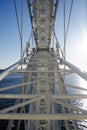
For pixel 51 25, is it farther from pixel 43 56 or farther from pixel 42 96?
pixel 42 96

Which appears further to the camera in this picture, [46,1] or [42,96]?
[46,1]

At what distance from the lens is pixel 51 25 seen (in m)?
19.8

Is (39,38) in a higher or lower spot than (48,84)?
higher

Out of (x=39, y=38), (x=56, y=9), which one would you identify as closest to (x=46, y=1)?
(x=56, y=9)

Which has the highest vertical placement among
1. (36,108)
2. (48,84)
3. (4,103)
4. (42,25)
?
(42,25)

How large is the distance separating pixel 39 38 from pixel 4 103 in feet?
A: 143

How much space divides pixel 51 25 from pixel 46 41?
2.66 m

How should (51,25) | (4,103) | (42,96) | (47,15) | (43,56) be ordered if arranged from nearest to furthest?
(42,96) < (47,15) < (51,25) < (43,56) < (4,103)

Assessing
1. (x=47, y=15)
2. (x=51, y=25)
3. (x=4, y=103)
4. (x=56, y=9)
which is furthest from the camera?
(x=4, y=103)

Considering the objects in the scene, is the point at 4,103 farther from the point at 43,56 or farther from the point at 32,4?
the point at 32,4

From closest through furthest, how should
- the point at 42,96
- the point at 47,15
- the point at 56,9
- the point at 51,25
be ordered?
the point at 42,96, the point at 56,9, the point at 47,15, the point at 51,25

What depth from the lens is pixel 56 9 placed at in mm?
17078

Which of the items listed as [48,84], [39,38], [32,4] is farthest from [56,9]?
[48,84]

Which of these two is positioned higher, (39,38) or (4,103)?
(39,38)
